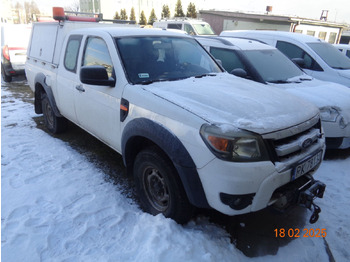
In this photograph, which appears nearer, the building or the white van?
the white van

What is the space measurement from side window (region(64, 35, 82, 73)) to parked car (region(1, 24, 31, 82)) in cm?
631

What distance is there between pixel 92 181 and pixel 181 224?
140 centimetres

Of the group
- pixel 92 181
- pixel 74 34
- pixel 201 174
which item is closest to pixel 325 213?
pixel 201 174

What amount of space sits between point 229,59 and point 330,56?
10.1 feet

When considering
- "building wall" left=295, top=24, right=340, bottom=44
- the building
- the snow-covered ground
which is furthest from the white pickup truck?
"building wall" left=295, top=24, right=340, bottom=44

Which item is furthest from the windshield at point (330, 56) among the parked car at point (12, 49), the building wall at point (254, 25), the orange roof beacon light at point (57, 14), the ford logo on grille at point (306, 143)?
the building wall at point (254, 25)

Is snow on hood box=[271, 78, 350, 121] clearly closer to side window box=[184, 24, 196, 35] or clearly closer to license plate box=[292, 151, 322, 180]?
license plate box=[292, 151, 322, 180]

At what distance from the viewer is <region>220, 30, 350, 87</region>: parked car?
6.12 metres

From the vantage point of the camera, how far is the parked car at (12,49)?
9.14 meters

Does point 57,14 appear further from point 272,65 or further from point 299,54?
point 299,54

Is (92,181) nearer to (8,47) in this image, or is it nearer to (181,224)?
(181,224)

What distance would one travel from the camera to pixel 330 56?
6.64 metres

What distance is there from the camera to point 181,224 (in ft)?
8.41

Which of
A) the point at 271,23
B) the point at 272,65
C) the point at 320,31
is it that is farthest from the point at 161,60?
the point at 320,31
